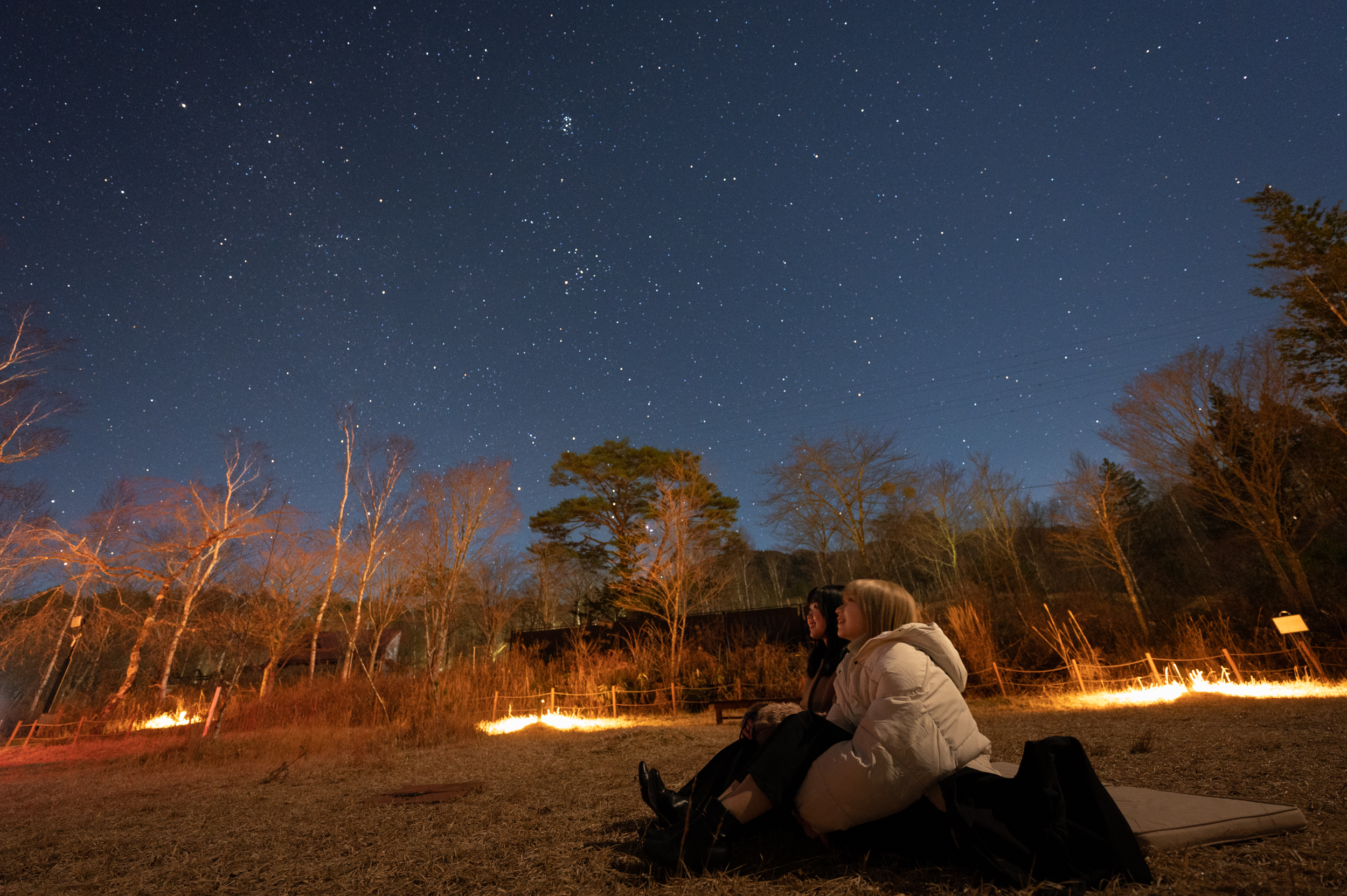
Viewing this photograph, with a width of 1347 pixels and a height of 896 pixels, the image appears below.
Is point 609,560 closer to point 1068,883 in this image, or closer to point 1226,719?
point 1226,719

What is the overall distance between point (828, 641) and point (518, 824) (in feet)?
6.78

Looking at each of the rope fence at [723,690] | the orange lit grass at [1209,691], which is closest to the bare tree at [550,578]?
the rope fence at [723,690]

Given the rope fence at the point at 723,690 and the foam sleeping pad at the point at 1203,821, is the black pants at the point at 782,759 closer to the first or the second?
the foam sleeping pad at the point at 1203,821

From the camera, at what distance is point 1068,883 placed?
1653 mm

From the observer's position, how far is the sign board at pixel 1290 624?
888cm

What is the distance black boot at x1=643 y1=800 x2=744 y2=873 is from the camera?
2.06 m

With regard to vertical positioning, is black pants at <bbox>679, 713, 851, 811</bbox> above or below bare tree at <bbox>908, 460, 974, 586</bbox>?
below

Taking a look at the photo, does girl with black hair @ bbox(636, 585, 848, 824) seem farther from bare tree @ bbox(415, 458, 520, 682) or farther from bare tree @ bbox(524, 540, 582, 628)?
bare tree @ bbox(524, 540, 582, 628)

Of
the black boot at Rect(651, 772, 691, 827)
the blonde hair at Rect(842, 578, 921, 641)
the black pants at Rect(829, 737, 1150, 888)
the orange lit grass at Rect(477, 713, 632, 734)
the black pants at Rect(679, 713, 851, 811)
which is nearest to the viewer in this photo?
the black pants at Rect(829, 737, 1150, 888)

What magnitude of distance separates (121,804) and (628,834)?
500cm

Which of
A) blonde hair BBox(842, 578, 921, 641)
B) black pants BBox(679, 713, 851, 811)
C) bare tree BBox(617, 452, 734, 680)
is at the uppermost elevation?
bare tree BBox(617, 452, 734, 680)

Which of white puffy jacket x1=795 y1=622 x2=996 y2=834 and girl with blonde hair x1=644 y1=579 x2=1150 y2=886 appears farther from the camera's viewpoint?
white puffy jacket x1=795 y1=622 x2=996 y2=834

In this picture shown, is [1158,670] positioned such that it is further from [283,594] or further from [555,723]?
[283,594]

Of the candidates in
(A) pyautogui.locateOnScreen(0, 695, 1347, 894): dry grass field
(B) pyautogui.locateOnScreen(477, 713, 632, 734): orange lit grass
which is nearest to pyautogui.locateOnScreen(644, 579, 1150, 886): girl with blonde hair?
(A) pyautogui.locateOnScreen(0, 695, 1347, 894): dry grass field
